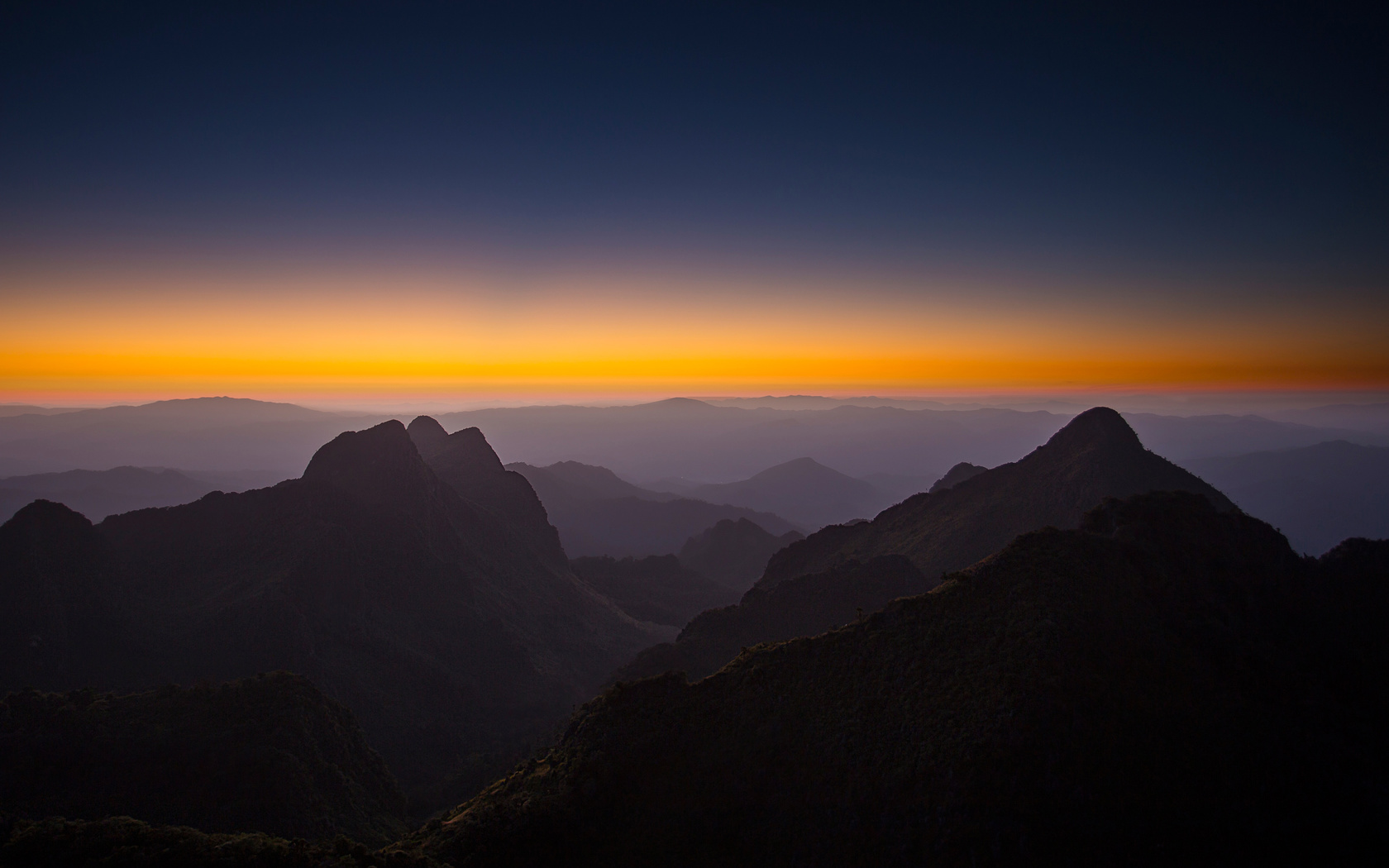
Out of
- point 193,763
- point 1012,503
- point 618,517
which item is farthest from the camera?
point 618,517

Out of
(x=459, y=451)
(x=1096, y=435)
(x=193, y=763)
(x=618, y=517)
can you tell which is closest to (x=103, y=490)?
(x=459, y=451)

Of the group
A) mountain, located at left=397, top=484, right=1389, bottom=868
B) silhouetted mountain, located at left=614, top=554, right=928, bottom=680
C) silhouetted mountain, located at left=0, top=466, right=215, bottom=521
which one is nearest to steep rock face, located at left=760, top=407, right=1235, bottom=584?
silhouetted mountain, located at left=614, top=554, right=928, bottom=680

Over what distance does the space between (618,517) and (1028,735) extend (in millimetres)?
141407

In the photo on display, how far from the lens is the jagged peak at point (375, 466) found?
241 feet

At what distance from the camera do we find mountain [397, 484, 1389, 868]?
1703cm

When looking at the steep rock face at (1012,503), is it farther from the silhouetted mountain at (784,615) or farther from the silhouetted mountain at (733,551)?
the silhouetted mountain at (733,551)

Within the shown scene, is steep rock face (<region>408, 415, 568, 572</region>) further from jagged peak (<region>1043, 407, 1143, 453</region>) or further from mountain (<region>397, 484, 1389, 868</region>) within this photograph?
jagged peak (<region>1043, 407, 1143, 453</region>)

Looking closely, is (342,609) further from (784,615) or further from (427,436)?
(427,436)

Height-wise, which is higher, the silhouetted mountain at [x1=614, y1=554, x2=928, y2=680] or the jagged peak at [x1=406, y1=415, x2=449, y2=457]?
the jagged peak at [x1=406, y1=415, x2=449, y2=457]

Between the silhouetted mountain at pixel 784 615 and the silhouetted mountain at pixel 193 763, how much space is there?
19.7m

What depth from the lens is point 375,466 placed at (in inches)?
2963

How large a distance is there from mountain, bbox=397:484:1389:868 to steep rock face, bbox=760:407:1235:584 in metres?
30.9

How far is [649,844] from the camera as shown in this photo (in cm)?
1967

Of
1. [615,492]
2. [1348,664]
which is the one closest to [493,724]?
[1348,664]
